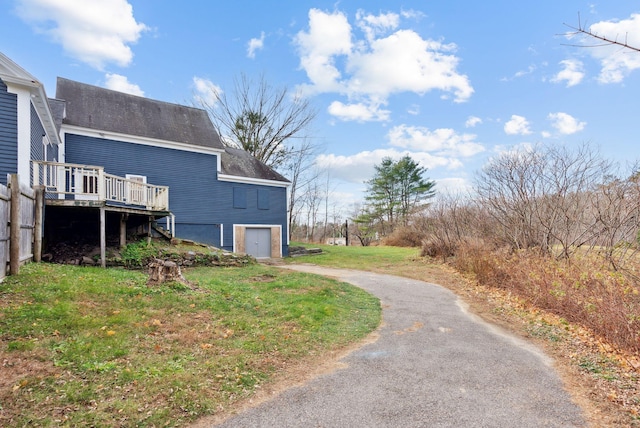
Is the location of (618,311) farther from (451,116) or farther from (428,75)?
(451,116)

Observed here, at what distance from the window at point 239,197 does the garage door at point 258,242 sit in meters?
1.28

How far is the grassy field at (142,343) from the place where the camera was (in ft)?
8.96

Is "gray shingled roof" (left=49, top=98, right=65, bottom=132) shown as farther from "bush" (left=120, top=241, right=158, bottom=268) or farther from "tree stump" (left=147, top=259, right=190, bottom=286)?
"tree stump" (left=147, top=259, right=190, bottom=286)

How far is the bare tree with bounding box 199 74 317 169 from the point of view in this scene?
2414 cm

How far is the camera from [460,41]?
39.1 feet

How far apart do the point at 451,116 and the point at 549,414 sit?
15.9 metres

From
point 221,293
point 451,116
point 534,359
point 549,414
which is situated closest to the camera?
point 549,414

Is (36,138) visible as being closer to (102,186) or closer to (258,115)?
(102,186)

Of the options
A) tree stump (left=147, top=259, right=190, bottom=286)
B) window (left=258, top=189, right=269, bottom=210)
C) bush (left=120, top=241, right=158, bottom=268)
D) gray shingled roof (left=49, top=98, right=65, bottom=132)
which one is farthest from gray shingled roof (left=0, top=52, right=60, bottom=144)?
window (left=258, top=189, right=269, bottom=210)

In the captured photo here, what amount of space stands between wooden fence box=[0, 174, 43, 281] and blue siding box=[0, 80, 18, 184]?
5.78ft

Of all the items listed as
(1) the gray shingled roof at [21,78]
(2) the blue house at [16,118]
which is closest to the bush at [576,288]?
(2) the blue house at [16,118]

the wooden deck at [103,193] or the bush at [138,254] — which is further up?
the wooden deck at [103,193]

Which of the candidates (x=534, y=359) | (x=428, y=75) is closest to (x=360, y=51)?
(x=428, y=75)

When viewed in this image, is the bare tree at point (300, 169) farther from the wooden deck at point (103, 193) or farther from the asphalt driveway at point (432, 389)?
the asphalt driveway at point (432, 389)
